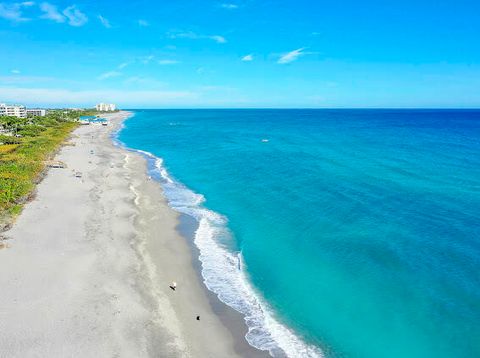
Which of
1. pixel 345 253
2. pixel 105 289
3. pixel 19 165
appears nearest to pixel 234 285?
pixel 105 289

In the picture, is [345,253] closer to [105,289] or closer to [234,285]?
[234,285]

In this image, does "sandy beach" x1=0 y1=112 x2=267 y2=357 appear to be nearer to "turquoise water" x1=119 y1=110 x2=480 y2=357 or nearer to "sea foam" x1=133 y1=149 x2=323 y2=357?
"sea foam" x1=133 y1=149 x2=323 y2=357

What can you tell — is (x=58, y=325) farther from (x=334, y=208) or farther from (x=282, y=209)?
(x=334, y=208)

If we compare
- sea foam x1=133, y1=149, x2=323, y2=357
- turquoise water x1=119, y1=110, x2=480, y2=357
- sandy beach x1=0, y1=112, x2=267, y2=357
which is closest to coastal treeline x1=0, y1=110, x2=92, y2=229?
sandy beach x1=0, y1=112, x2=267, y2=357

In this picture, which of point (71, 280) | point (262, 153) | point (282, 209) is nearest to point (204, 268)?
point (71, 280)

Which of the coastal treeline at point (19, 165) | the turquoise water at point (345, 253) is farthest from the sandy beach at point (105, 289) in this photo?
the turquoise water at point (345, 253)

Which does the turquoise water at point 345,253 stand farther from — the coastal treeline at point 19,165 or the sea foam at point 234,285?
the coastal treeline at point 19,165
